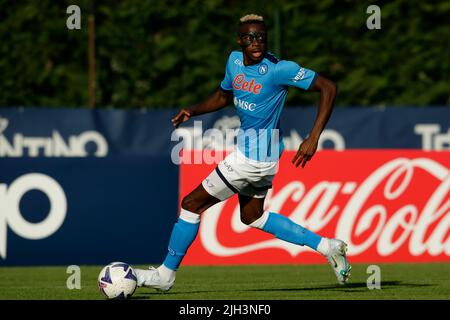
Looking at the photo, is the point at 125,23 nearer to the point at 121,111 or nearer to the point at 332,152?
the point at 121,111

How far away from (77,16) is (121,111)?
1886 millimetres

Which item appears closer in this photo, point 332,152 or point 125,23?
point 332,152

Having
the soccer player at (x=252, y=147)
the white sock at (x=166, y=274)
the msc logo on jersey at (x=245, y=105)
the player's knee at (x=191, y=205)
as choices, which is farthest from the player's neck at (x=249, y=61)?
the white sock at (x=166, y=274)

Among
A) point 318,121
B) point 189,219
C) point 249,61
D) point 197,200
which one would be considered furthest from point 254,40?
point 189,219

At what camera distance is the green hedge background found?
1984 centimetres

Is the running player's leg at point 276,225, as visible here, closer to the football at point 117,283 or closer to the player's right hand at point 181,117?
the player's right hand at point 181,117

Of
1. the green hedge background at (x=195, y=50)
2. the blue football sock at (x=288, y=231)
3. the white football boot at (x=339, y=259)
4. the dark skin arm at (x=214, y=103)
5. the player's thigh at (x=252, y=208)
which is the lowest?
the white football boot at (x=339, y=259)

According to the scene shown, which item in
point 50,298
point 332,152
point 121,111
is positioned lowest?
point 50,298

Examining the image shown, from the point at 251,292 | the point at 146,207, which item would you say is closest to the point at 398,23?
the point at 146,207

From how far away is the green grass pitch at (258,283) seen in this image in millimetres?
9539

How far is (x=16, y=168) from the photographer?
1419cm

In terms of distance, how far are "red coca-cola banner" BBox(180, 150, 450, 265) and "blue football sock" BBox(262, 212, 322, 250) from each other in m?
4.03

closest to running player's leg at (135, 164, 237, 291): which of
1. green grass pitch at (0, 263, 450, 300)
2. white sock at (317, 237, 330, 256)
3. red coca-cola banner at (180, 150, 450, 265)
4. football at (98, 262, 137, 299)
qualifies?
green grass pitch at (0, 263, 450, 300)

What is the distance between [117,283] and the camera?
30.4ft
